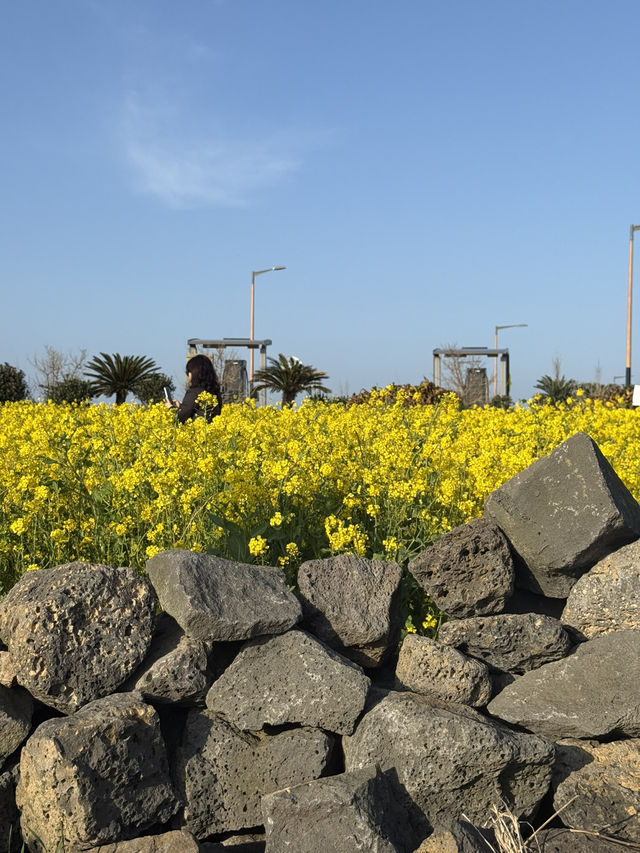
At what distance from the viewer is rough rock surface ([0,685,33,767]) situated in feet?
12.5

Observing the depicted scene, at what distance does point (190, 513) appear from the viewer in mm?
4871

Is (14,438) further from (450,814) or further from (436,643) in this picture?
(450,814)

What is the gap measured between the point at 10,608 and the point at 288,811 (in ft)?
5.24

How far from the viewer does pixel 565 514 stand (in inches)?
169

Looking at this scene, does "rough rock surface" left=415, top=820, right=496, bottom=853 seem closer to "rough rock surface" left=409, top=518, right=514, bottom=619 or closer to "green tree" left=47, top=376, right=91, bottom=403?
"rough rock surface" left=409, top=518, right=514, bottom=619

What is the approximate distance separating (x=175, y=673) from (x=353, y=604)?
36.6 inches

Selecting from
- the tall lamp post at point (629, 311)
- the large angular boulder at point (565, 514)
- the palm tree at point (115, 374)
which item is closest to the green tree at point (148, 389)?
the palm tree at point (115, 374)

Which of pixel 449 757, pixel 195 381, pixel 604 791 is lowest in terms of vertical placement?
pixel 604 791

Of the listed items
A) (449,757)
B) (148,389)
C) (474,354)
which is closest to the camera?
(449,757)

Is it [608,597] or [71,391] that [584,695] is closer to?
[608,597]

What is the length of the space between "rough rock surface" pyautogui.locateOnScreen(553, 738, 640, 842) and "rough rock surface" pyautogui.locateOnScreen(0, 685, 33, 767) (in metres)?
2.48

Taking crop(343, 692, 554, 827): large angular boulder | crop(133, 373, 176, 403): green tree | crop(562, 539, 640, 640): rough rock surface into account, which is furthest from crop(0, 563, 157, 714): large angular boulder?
crop(133, 373, 176, 403): green tree

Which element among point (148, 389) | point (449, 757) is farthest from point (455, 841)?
point (148, 389)

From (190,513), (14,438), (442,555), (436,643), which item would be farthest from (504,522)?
(14,438)
